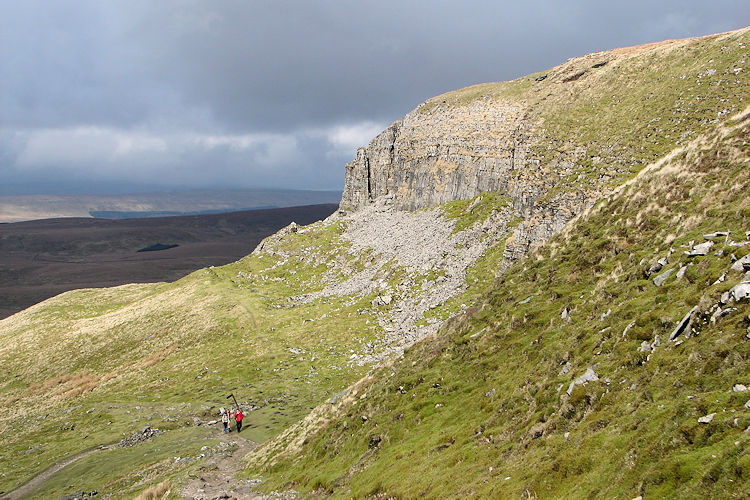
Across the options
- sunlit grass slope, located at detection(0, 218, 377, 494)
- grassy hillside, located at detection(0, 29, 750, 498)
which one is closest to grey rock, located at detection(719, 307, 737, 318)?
grassy hillside, located at detection(0, 29, 750, 498)

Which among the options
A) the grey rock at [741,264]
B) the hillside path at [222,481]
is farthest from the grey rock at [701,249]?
the hillside path at [222,481]

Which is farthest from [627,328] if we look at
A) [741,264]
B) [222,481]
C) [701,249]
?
[222,481]

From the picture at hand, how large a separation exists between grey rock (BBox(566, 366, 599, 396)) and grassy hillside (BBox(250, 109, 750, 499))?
0.90 ft

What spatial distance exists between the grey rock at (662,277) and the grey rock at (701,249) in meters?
1.15

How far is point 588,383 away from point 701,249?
874cm

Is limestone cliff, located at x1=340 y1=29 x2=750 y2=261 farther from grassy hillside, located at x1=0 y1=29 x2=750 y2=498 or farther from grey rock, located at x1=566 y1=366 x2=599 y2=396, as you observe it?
grey rock, located at x1=566 y1=366 x2=599 y2=396

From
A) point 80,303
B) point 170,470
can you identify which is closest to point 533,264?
point 170,470

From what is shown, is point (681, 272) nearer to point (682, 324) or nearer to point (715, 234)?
point (715, 234)

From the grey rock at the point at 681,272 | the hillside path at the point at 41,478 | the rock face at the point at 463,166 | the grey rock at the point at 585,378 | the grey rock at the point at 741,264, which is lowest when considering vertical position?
the hillside path at the point at 41,478

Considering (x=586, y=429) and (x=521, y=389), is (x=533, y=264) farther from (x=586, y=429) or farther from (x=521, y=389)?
(x=586, y=429)

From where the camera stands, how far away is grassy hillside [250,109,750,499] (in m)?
13.2

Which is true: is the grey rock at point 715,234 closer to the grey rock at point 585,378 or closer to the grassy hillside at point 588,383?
the grassy hillside at point 588,383

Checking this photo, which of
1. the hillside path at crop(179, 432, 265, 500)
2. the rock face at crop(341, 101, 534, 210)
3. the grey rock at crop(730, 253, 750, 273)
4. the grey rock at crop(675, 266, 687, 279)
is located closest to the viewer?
the grey rock at crop(730, 253, 750, 273)

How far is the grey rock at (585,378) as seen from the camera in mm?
19503
